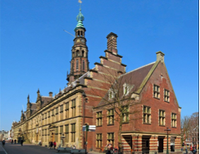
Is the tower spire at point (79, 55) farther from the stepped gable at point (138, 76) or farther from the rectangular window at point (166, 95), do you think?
the rectangular window at point (166, 95)

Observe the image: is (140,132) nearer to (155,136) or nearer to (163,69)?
(155,136)

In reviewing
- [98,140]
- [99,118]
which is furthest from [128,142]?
[99,118]

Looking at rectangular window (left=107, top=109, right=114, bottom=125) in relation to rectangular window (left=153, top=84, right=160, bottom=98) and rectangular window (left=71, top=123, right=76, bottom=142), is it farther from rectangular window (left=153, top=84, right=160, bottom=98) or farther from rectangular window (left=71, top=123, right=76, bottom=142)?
rectangular window (left=71, top=123, right=76, bottom=142)

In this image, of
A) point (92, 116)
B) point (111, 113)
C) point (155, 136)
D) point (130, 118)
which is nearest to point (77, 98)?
point (92, 116)

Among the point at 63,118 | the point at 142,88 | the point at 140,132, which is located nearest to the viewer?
the point at 140,132

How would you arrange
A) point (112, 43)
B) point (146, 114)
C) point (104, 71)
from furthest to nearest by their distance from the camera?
point (112, 43) → point (104, 71) → point (146, 114)

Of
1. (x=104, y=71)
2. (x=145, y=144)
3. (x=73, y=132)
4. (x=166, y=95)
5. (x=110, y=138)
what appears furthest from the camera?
(x=104, y=71)

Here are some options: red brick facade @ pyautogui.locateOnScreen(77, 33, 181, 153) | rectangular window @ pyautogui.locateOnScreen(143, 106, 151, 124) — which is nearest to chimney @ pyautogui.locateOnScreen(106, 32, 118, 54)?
red brick facade @ pyautogui.locateOnScreen(77, 33, 181, 153)

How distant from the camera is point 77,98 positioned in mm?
36594

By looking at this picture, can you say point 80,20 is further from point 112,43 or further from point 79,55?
point 112,43

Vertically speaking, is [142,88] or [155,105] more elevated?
[142,88]

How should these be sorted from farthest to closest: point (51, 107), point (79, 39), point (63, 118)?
point (79, 39) → point (51, 107) → point (63, 118)

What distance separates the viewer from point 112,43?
42656 millimetres

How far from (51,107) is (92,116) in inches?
766
